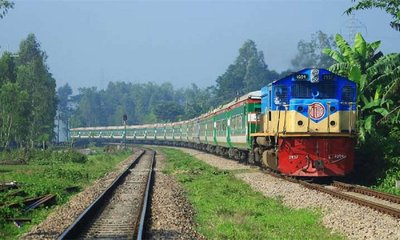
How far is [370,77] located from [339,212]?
12.4 meters

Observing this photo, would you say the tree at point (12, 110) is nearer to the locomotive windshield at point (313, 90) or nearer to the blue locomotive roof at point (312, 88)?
the blue locomotive roof at point (312, 88)

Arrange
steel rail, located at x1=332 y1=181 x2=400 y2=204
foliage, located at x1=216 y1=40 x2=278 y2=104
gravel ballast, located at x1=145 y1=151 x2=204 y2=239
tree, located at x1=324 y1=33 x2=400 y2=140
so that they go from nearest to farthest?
gravel ballast, located at x1=145 y1=151 x2=204 y2=239 < steel rail, located at x1=332 y1=181 x2=400 y2=204 < tree, located at x1=324 y1=33 x2=400 y2=140 < foliage, located at x1=216 y1=40 x2=278 y2=104

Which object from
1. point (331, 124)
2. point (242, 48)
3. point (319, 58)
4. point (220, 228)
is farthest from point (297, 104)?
point (242, 48)

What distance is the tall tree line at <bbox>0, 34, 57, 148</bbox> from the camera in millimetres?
54000

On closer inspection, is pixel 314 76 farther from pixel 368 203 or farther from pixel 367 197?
pixel 368 203

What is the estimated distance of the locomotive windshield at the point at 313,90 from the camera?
71.3 ft

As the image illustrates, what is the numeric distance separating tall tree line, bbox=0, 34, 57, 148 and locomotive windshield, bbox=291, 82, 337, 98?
3189 cm

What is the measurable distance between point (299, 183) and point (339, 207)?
19.8 feet

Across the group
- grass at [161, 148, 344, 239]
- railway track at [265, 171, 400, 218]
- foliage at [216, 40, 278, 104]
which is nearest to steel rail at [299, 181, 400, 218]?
railway track at [265, 171, 400, 218]

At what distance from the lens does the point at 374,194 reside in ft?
57.0

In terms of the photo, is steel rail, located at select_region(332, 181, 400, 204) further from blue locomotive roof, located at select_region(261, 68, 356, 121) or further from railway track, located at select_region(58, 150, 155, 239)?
railway track, located at select_region(58, 150, 155, 239)

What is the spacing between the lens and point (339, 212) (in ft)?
46.3

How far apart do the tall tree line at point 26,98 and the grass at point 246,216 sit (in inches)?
1306

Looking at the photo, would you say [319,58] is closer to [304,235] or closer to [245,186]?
[245,186]
